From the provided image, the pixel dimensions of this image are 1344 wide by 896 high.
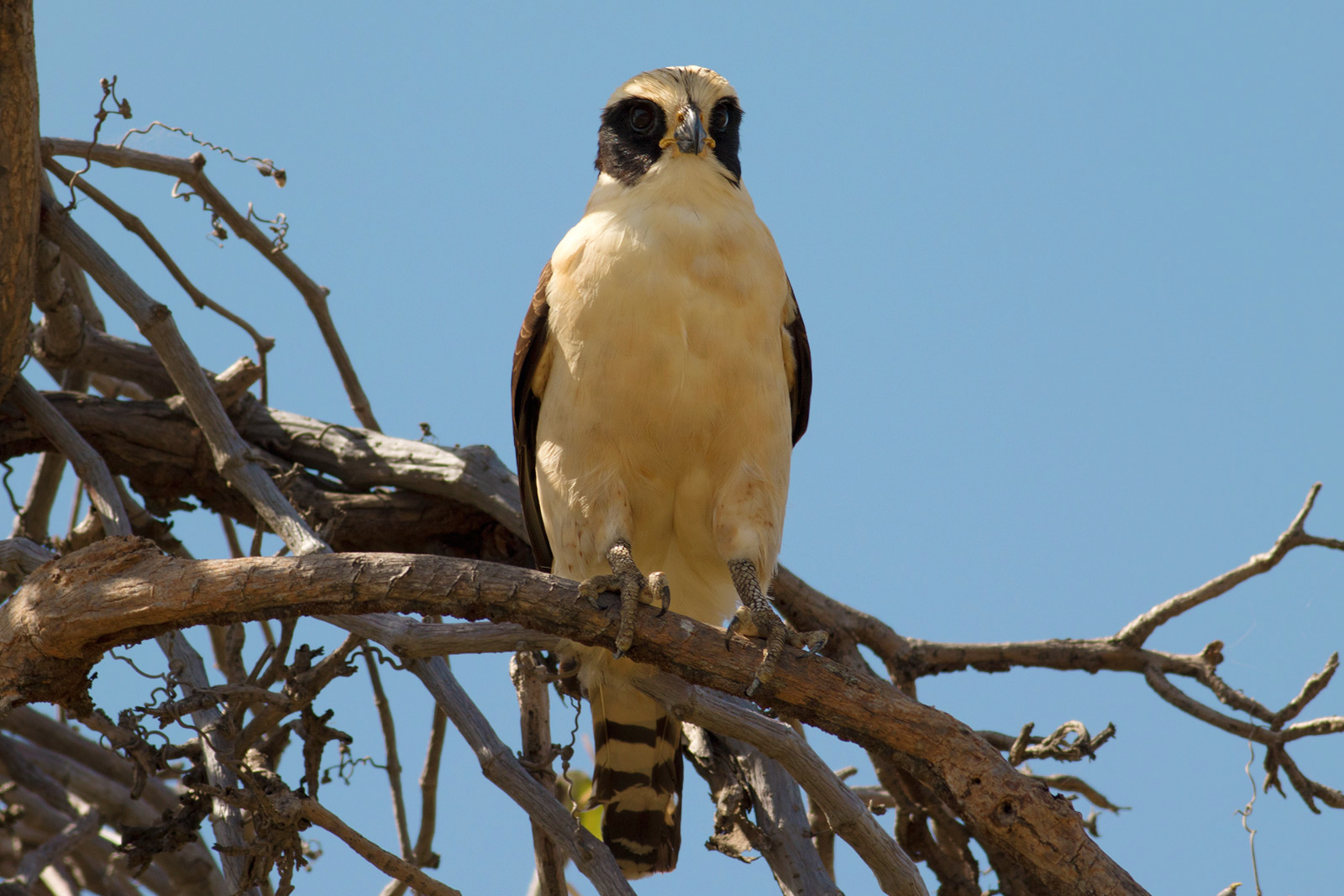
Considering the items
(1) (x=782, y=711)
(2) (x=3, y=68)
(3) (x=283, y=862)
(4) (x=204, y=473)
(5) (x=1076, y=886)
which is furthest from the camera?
(4) (x=204, y=473)

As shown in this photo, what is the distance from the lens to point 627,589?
9.71 ft

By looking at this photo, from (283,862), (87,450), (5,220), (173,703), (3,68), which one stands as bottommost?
(283,862)

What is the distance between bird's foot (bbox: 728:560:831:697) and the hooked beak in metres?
1.32

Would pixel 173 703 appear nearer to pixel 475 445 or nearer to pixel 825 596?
pixel 475 445

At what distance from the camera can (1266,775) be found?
3754 mm

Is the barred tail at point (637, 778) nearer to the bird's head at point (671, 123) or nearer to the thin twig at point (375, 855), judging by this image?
the thin twig at point (375, 855)

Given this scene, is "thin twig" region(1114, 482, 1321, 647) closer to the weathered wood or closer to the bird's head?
the bird's head

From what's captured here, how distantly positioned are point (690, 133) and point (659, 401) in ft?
3.05

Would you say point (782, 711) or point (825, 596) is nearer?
point (782, 711)

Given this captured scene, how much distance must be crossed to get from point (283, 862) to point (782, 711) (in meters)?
1.36

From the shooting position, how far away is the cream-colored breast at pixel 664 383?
3396mm

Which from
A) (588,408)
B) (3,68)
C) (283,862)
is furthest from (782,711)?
(3,68)

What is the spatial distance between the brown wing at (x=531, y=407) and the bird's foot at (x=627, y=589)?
87cm

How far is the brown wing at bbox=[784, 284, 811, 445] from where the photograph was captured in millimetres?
3908
